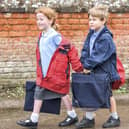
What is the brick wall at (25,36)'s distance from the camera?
286 inches

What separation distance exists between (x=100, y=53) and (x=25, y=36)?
→ 213 cm

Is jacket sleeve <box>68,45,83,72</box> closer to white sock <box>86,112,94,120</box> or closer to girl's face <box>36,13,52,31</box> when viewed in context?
girl's face <box>36,13,52,31</box>

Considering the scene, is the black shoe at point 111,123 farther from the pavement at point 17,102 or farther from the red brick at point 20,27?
the red brick at point 20,27

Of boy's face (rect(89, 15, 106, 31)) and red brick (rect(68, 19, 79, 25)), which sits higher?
boy's face (rect(89, 15, 106, 31))

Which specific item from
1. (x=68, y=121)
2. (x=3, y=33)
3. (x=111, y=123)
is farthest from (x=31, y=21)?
(x=111, y=123)

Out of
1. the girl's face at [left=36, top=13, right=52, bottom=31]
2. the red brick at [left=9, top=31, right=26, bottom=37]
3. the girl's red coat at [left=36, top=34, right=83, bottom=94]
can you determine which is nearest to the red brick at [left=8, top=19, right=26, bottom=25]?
the red brick at [left=9, top=31, right=26, bottom=37]

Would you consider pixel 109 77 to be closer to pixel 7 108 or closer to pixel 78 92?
pixel 78 92

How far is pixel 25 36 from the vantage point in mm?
7336

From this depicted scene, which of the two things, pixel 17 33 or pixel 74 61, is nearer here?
pixel 74 61

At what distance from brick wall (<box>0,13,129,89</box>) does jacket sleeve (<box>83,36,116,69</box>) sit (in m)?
1.96

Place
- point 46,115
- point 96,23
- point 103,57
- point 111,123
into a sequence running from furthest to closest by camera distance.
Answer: point 46,115 → point 111,123 → point 96,23 → point 103,57

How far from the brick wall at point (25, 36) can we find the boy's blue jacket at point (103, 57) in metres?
1.85

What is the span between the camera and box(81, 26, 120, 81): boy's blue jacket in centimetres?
547

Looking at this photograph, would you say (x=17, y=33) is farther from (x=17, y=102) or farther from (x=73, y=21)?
(x=17, y=102)
